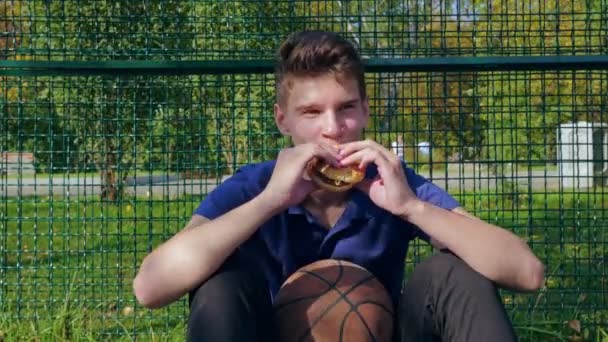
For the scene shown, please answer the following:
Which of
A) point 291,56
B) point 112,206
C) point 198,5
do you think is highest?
point 198,5

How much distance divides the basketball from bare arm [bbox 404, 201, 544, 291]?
27cm

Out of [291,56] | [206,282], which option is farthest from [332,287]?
[291,56]

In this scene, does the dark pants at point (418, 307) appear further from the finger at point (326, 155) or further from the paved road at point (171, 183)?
A: the paved road at point (171, 183)

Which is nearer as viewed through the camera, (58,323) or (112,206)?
(58,323)

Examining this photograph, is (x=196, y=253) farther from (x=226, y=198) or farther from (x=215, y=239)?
(x=226, y=198)

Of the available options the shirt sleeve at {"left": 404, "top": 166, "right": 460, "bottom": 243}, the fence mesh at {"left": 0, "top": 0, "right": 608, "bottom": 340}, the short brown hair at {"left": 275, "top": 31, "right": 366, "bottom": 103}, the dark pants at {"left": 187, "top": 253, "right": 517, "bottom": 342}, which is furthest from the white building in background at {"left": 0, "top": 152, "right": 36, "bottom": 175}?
the shirt sleeve at {"left": 404, "top": 166, "right": 460, "bottom": 243}

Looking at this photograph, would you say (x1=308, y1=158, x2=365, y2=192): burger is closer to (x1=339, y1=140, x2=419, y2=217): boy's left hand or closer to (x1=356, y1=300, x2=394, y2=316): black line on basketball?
(x1=339, y1=140, x2=419, y2=217): boy's left hand

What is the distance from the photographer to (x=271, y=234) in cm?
Answer: 301

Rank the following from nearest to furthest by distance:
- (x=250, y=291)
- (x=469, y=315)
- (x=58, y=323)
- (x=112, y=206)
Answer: (x=469, y=315)
(x=250, y=291)
(x=58, y=323)
(x=112, y=206)

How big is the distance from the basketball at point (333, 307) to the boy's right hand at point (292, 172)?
0.26 meters

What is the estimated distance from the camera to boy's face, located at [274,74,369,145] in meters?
2.91

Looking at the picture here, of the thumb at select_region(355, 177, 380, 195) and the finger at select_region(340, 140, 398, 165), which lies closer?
the finger at select_region(340, 140, 398, 165)

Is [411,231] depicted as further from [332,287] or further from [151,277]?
[151,277]

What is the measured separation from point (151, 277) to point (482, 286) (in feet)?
→ 3.31
